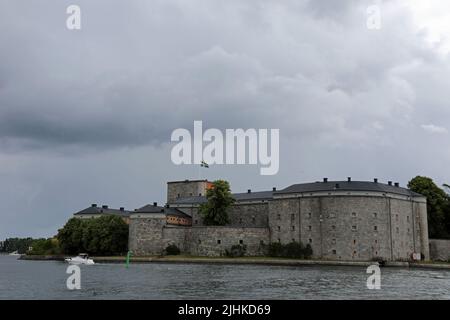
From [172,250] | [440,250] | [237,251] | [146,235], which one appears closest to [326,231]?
[237,251]

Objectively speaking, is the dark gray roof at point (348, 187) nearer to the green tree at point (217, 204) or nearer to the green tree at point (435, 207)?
the green tree at point (435, 207)

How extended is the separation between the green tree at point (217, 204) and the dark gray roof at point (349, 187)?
9.82 meters

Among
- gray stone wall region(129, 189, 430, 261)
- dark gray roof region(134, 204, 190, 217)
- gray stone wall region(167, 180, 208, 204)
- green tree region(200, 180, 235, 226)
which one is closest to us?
gray stone wall region(129, 189, 430, 261)

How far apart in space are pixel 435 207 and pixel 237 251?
3121 centimetres

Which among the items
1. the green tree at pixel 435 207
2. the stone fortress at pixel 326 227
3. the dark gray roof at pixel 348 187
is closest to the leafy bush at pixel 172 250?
the stone fortress at pixel 326 227

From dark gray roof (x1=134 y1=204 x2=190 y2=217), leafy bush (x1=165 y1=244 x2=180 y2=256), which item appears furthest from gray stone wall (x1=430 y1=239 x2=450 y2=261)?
dark gray roof (x1=134 y1=204 x2=190 y2=217)

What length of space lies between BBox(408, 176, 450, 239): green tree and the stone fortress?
530cm

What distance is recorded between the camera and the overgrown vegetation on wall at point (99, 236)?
78188 mm

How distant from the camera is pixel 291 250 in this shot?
6962 centimetres

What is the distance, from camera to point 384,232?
222ft

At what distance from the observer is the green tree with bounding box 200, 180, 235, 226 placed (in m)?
79.1

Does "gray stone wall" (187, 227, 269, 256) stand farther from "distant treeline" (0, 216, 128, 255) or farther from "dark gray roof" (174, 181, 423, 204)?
"distant treeline" (0, 216, 128, 255)
